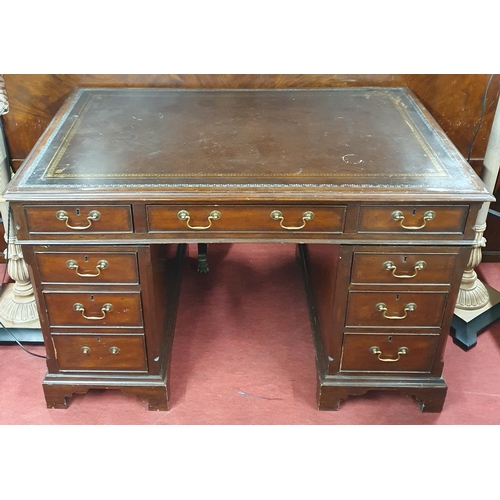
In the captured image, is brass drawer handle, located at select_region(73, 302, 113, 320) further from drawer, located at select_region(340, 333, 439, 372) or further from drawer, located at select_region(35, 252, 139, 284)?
drawer, located at select_region(340, 333, 439, 372)

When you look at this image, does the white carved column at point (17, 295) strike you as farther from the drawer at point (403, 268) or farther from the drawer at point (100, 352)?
the drawer at point (403, 268)

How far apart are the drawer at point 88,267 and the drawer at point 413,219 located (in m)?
0.73

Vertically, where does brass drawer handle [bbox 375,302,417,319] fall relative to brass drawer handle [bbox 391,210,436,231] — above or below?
below

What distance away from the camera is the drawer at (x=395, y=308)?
191 cm

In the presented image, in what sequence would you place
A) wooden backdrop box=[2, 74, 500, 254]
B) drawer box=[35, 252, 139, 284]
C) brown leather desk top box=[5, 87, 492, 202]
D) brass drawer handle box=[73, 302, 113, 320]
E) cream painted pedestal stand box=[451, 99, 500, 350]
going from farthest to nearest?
cream painted pedestal stand box=[451, 99, 500, 350]
wooden backdrop box=[2, 74, 500, 254]
brass drawer handle box=[73, 302, 113, 320]
drawer box=[35, 252, 139, 284]
brown leather desk top box=[5, 87, 492, 202]

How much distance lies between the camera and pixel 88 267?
1854 millimetres

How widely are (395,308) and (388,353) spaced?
0.19 metres

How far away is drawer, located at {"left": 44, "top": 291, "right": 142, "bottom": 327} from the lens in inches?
75.2

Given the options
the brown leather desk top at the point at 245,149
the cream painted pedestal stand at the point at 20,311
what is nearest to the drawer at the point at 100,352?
the cream painted pedestal stand at the point at 20,311

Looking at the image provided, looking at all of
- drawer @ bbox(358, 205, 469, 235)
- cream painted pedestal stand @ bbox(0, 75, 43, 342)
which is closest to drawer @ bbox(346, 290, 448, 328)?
drawer @ bbox(358, 205, 469, 235)

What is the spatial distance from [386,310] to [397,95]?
2.81 feet

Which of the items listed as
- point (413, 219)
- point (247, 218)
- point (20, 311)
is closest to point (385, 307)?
point (413, 219)

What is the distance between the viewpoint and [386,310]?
6.36ft

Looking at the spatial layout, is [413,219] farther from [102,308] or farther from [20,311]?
[20,311]
